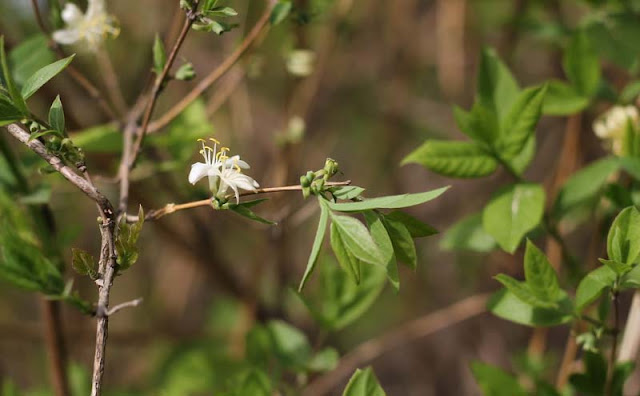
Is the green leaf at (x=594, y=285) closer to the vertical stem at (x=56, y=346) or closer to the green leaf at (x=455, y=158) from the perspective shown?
the green leaf at (x=455, y=158)

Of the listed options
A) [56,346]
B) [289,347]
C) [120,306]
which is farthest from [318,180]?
[56,346]

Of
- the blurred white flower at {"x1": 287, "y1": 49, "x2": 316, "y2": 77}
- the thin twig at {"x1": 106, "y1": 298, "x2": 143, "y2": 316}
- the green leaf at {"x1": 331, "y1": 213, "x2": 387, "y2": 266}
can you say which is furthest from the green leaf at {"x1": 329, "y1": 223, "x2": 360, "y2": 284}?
the blurred white flower at {"x1": 287, "y1": 49, "x2": 316, "y2": 77}

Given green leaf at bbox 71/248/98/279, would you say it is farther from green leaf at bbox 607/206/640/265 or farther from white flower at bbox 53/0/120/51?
green leaf at bbox 607/206/640/265

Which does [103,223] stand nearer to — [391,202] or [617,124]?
[391,202]

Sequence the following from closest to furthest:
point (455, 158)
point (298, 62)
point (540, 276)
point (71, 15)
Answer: point (540, 276) → point (455, 158) → point (71, 15) → point (298, 62)

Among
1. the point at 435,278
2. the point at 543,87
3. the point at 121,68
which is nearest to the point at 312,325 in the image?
the point at 435,278

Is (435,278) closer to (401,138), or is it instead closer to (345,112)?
(401,138)
